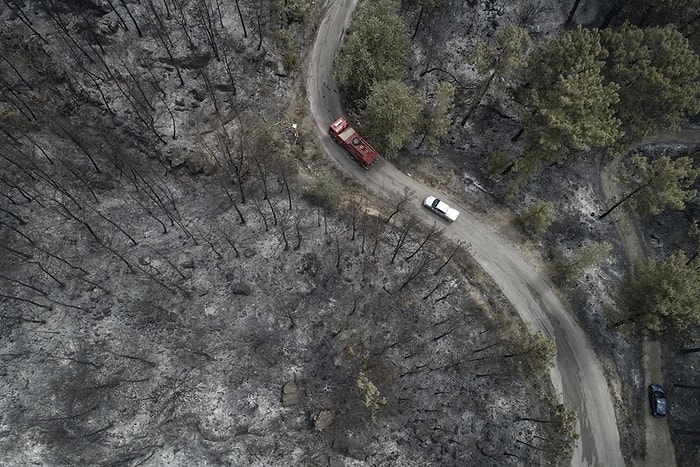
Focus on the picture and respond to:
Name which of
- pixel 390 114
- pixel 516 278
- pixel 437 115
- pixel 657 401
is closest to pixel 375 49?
pixel 390 114

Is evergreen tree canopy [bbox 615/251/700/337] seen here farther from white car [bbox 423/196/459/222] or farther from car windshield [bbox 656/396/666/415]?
white car [bbox 423/196/459/222]

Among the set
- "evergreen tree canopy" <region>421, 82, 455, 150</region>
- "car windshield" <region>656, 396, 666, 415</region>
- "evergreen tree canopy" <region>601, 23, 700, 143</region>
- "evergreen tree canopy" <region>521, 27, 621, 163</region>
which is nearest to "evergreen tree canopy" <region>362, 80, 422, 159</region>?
"evergreen tree canopy" <region>421, 82, 455, 150</region>

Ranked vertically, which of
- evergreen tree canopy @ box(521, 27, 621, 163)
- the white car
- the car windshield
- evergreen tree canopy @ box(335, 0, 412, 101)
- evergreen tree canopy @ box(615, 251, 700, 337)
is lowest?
the car windshield

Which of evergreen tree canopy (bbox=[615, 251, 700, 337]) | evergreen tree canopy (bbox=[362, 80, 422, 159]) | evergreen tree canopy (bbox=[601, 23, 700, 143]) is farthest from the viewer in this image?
evergreen tree canopy (bbox=[362, 80, 422, 159])

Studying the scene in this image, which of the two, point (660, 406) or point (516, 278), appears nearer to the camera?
point (660, 406)

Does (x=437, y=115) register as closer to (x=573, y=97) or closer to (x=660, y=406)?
(x=573, y=97)

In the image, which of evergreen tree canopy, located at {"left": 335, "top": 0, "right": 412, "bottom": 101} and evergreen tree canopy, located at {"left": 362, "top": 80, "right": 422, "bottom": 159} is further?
evergreen tree canopy, located at {"left": 335, "top": 0, "right": 412, "bottom": 101}
